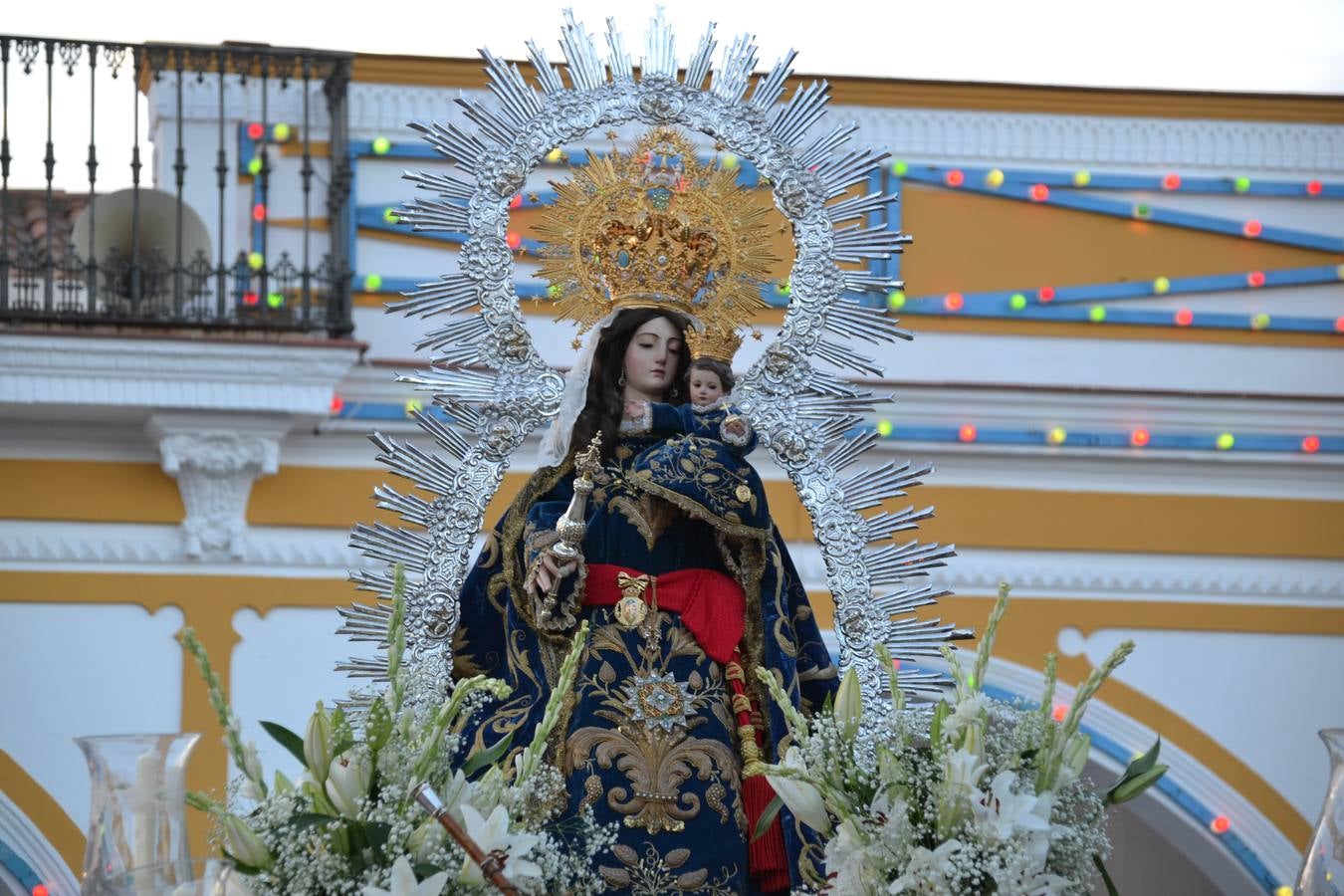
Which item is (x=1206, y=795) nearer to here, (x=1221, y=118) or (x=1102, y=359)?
(x=1102, y=359)

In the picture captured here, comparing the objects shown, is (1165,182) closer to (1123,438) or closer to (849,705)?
(1123,438)

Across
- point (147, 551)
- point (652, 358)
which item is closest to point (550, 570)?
point (652, 358)

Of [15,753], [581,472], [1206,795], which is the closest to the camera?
[581,472]

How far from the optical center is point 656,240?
15.9ft

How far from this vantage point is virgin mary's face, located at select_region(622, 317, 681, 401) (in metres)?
4.73

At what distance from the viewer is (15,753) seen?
7.70 m

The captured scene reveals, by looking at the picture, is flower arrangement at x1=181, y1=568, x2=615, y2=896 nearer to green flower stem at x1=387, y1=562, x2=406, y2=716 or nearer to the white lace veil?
green flower stem at x1=387, y1=562, x2=406, y2=716

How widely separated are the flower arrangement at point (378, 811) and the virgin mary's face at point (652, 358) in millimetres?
1210

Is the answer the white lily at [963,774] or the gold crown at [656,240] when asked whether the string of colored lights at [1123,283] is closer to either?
the gold crown at [656,240]

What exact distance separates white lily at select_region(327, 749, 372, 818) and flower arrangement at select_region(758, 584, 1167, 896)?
1.98ft

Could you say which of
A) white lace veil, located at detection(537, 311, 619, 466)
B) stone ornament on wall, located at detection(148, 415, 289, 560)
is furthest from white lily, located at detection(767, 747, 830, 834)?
stone ornament on wall, located at detection(148, 415, 289, 560)

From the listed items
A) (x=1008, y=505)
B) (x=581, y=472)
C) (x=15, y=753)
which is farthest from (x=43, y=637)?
(x=581, y=472)

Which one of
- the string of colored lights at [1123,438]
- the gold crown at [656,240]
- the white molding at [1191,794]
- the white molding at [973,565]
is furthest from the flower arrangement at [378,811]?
the white molding at [1191,794]

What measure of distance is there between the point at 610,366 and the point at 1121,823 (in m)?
5.00
